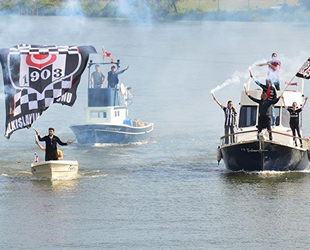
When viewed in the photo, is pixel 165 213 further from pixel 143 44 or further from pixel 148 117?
pixel 143 44

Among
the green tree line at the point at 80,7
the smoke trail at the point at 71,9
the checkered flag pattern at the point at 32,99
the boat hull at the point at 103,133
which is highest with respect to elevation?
the green tree line at the point at 80,7

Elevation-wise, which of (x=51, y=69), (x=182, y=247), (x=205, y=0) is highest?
(x=205, y=0)

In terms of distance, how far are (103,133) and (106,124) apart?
46 centimetres

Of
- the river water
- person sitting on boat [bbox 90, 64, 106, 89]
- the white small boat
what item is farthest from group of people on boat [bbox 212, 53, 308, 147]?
person sitting on boat [bbox 90, 64, 106, 89]

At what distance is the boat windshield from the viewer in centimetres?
4009

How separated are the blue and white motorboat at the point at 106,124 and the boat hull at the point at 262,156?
10306mm

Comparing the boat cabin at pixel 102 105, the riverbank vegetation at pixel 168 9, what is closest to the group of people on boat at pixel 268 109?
the riverbank vegetation at pixel 168 9

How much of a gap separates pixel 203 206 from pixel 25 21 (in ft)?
125

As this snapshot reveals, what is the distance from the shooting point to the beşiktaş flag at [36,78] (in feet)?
117

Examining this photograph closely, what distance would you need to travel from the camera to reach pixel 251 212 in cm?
3256

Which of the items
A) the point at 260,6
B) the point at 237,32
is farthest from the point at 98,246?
the point at 237,32

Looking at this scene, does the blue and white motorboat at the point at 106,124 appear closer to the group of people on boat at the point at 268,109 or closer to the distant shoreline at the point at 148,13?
the distant shoreline at the point at 148,13

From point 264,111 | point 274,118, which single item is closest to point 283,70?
point 274,118

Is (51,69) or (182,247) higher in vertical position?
(51,69)
